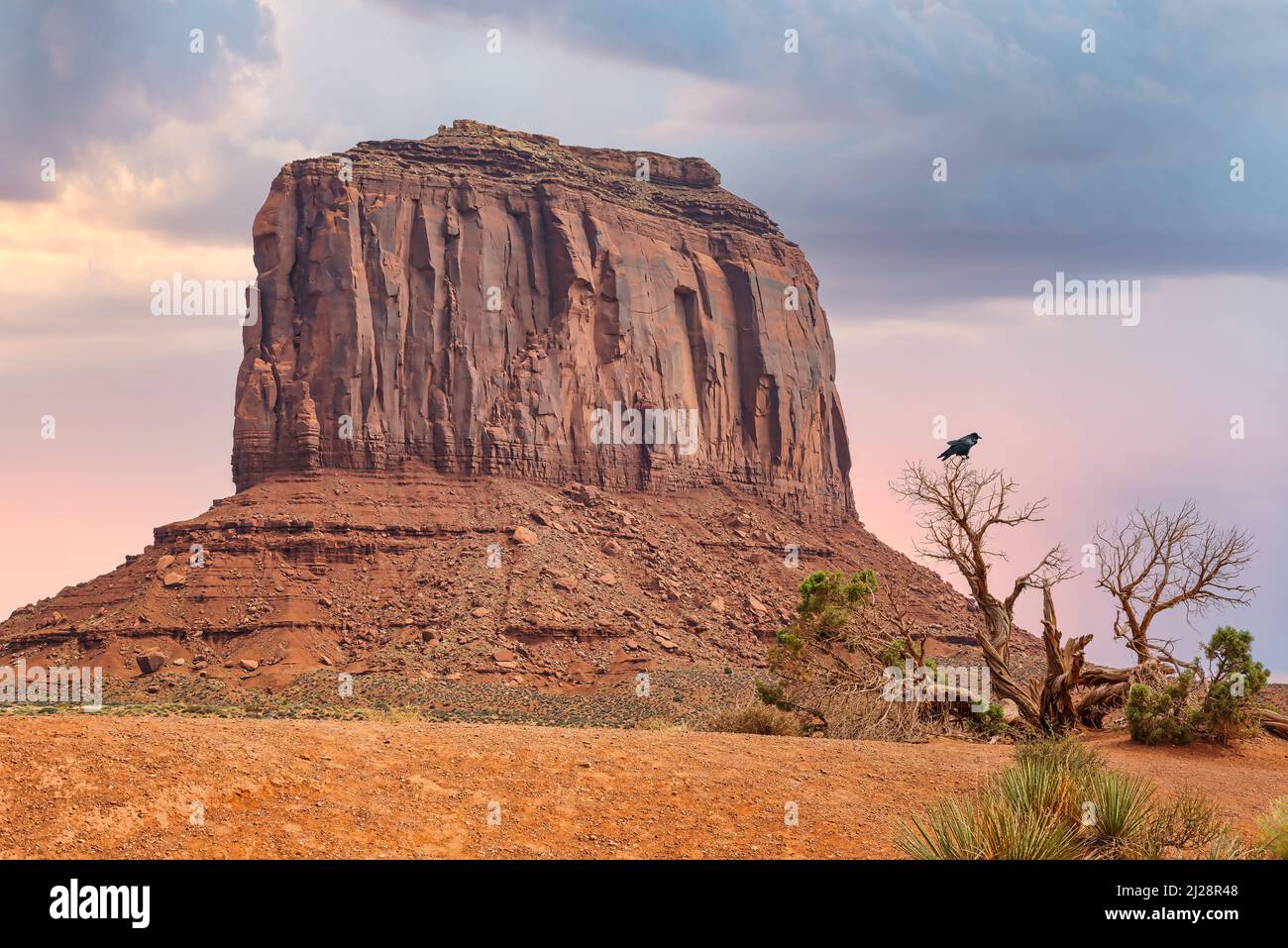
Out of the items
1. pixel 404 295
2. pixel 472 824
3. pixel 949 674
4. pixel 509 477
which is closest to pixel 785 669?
pixel 949 674

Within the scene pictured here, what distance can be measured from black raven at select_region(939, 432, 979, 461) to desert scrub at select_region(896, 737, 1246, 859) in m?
10.3

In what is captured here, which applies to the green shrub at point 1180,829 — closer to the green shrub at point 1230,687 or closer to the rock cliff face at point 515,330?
the green shrub at point 1230,687

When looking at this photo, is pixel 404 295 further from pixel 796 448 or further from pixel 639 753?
pixel 639 753

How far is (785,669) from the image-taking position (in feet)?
103

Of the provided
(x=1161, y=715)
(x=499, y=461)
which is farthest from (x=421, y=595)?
(x=1161, y=715)

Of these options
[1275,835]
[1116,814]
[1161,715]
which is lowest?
[1161,715]

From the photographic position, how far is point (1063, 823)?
565 inches

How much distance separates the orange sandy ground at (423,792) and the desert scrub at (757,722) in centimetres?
584

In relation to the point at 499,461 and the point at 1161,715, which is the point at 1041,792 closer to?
the point at 1161,715

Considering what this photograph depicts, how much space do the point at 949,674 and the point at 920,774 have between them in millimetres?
10582

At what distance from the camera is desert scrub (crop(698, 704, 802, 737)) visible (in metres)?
Result: 24.8

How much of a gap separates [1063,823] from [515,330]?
81.6 m

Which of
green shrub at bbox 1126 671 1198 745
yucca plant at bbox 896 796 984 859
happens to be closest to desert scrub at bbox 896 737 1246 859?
yucca plant at bbox 896 796 984 859

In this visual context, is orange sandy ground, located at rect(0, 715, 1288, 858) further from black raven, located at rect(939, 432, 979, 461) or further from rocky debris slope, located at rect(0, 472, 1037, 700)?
rocky debris slope, located at rect(0, 472, 1037, 700)
